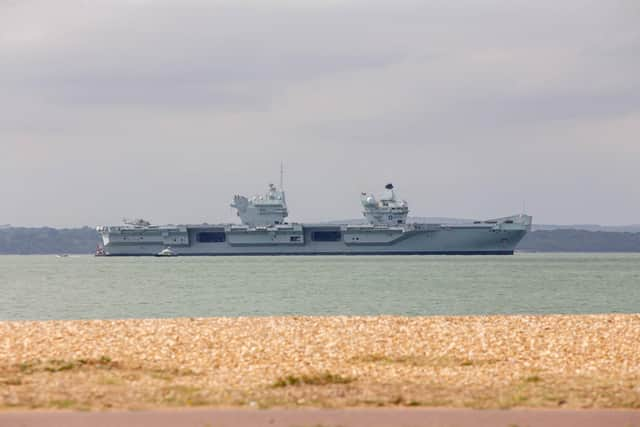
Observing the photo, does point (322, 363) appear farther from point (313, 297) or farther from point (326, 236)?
point (326, 236)

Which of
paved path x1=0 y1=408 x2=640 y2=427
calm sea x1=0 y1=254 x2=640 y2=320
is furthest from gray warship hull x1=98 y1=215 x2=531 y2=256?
paved path x1=0 y1=408 x2=640 y2=427

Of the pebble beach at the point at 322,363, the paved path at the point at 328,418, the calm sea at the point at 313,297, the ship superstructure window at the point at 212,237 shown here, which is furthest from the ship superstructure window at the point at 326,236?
the paved path at the point at 328,418

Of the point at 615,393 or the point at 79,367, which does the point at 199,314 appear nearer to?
the point at 79,367

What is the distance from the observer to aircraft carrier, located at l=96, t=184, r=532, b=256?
→ 144000mm

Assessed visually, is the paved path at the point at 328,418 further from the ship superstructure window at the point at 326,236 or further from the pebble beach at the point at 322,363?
the ship superstructure window at the point at 326,236

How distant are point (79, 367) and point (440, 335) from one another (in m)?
7.16

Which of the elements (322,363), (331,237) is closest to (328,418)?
(322,363)

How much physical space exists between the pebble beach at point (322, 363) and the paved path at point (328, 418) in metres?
0.56

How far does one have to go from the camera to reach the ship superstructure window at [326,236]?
14838 centimetres

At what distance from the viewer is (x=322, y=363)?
16.3 metres

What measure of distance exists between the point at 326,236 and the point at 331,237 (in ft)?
2.80

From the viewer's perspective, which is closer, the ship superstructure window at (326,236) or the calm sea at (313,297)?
the calm sea at (313,297)

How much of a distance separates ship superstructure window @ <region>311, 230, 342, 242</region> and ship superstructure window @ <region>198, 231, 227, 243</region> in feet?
40.6

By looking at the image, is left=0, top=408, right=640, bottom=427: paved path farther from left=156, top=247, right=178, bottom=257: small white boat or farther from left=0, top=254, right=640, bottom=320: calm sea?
left=156, top=247, right=178, bottom=257: small white boat
